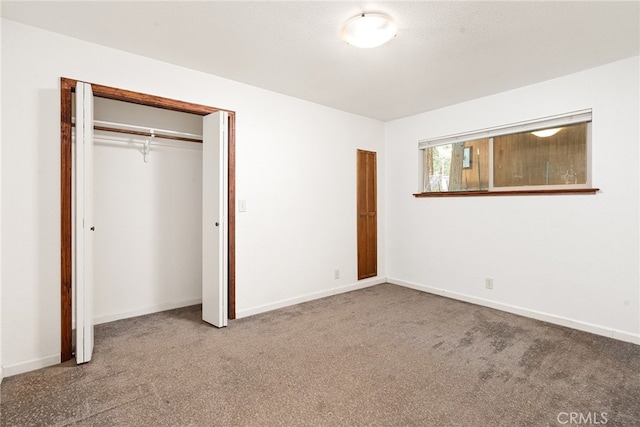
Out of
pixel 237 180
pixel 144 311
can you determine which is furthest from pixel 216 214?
pixel 144 311

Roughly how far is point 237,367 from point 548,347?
244 centimetres

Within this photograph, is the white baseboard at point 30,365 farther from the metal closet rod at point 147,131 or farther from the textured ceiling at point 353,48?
the textured ceiling at point 353,48

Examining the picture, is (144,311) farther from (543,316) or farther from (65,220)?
(543,316)

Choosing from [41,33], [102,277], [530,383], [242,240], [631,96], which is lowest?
[530,383]

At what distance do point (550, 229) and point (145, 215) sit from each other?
13.5 feet

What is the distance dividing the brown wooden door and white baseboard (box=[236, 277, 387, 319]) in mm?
99

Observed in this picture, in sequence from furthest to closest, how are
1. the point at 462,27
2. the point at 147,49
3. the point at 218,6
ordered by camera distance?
the point at 147,49 < the point at 462,27 < the point at 218,6

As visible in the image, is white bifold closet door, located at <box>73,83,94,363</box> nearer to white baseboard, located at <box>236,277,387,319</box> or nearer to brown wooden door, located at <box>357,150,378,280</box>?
white baseboard, located at <box>236,277,387,319</box>

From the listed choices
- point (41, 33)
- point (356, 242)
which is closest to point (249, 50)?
point (41, 33)

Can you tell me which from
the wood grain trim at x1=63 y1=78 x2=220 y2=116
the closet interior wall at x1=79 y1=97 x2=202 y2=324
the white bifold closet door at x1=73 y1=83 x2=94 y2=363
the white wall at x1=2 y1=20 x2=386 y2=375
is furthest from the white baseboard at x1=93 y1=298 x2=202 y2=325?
the wood grain trim at x1=63 y1=78 x2=220 y2=116

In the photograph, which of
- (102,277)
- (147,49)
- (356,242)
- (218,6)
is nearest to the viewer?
(218,6)

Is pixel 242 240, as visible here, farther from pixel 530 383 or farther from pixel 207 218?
pixel 530 383

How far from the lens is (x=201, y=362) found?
2.42m

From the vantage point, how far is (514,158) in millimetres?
3641
